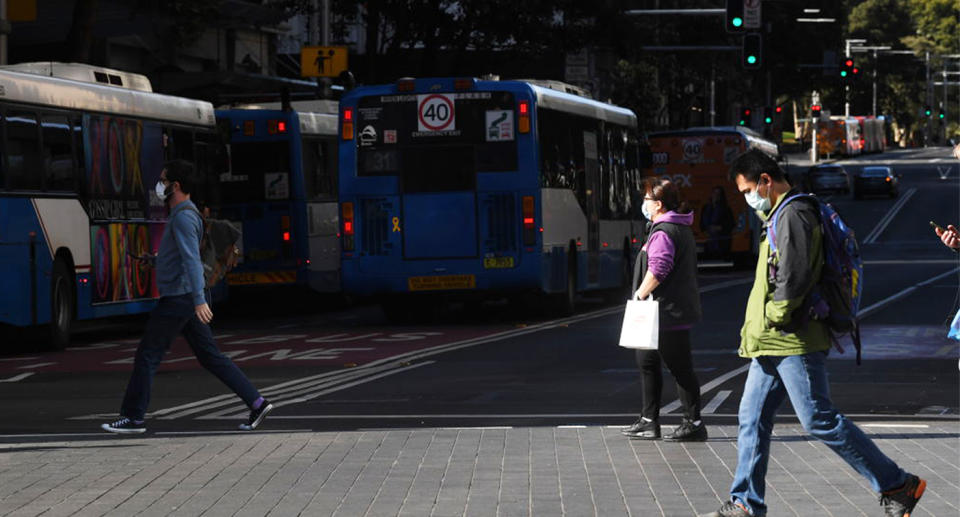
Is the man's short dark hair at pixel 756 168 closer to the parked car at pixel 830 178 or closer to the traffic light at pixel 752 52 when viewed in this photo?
the traffic light at pixel 752 52

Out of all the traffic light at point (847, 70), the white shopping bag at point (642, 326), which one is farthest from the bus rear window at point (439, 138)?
the traffic light at point (847, 70)

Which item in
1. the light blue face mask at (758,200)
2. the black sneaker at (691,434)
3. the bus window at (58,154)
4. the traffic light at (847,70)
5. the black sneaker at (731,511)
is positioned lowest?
the black sneaker at (691,434)

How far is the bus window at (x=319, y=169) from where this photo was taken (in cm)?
2870

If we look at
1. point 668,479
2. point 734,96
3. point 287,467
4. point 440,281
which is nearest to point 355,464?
point 287,467

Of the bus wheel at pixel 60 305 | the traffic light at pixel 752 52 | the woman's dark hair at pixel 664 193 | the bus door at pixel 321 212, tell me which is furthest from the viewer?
the traffic light at pixel 752 52

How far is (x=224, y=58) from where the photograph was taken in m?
47.2

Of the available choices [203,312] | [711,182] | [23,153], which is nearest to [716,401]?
[203,312]

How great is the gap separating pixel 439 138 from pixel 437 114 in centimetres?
32

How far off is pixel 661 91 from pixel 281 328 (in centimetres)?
4567

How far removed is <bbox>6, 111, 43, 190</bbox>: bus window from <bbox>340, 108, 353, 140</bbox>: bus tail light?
516 cm

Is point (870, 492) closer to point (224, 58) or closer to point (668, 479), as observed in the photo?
point (668, 479)

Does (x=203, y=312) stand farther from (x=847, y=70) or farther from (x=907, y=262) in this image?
(x=847, y=70)

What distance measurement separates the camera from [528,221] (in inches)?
941

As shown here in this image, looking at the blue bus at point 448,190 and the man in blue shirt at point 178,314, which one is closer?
the man in blue shirt at point 178,314
